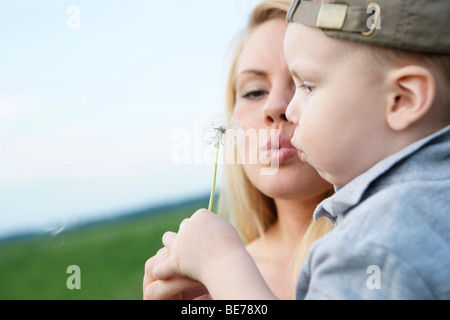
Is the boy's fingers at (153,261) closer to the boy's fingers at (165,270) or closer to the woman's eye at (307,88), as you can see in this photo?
the boy's fingers at (165,270)

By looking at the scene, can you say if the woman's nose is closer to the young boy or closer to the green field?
the young boy

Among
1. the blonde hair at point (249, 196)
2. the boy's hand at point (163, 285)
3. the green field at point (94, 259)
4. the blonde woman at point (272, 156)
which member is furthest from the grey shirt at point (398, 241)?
the green field at point (94, 259)

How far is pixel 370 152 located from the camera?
108 cm

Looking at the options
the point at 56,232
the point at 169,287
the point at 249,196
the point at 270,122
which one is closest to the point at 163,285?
the point at 169,287

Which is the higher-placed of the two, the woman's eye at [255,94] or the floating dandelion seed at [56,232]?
the woman's eye at [255,94]

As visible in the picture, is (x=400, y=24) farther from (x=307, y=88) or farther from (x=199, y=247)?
(x=199, y=247)

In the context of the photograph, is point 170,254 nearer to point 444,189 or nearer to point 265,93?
point 444,189

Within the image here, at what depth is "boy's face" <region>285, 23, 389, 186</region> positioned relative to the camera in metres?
1.06

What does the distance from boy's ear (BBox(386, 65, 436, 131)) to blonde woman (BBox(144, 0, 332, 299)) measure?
2.00 feet

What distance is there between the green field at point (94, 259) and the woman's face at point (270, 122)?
6.05 meters

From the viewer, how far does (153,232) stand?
11234mm

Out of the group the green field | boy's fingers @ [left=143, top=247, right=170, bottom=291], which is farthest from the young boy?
the green field

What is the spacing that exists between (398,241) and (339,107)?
33cm

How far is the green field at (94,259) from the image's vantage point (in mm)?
8445
